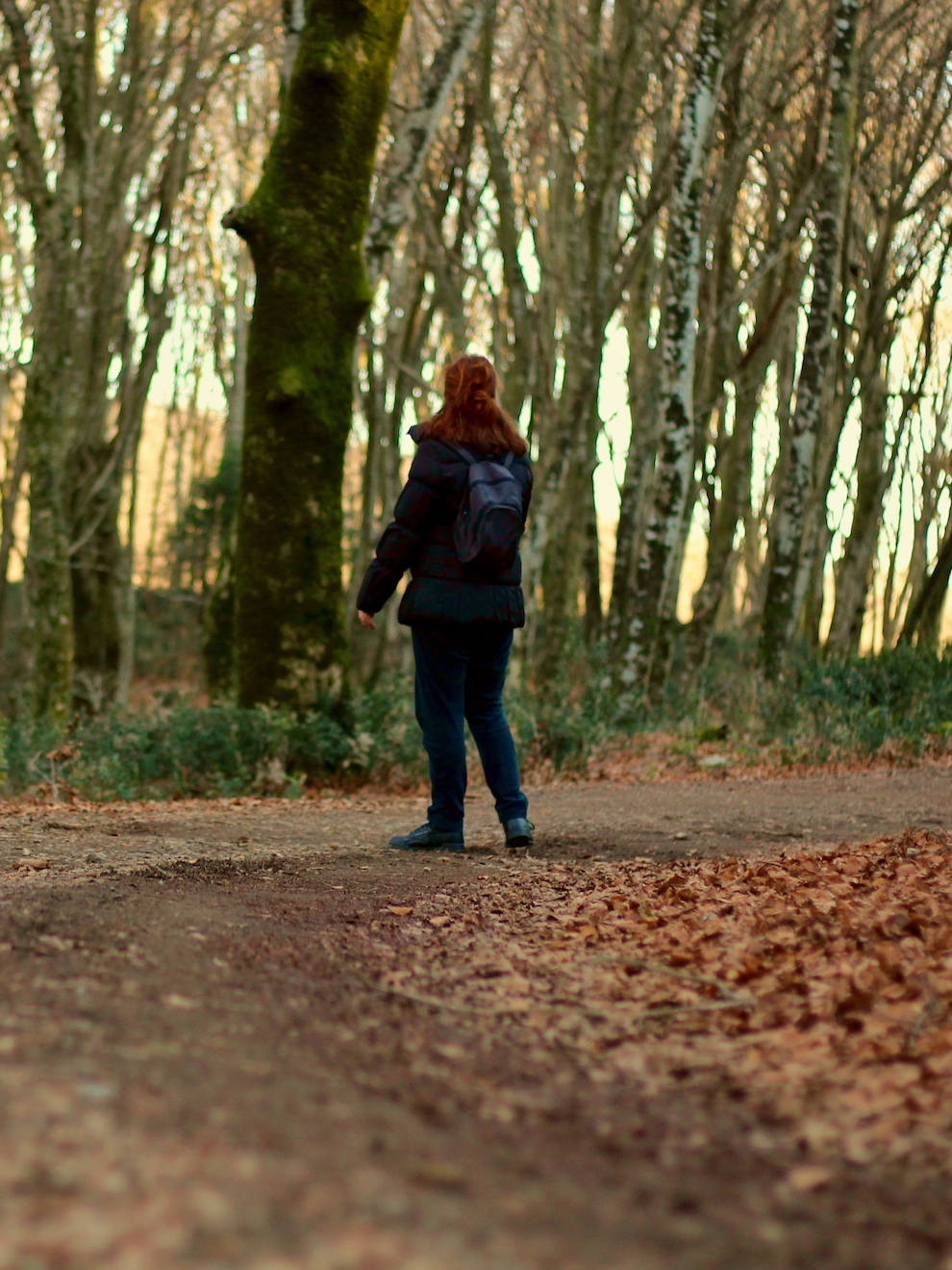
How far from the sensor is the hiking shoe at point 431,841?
241 inches

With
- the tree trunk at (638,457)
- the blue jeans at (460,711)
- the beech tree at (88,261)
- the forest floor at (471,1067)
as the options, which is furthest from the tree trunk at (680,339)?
the forest floor at (471,1067)

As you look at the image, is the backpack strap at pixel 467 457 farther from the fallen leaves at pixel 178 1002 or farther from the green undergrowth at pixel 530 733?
the fallen leaves at pixel 178 1002

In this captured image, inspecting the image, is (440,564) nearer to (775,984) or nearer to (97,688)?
(775,984)

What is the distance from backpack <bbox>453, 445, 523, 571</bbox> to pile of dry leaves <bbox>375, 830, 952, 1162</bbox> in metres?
1.44

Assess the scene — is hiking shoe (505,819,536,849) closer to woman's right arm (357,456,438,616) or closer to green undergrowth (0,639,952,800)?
woman's right arm (357,456,438,616)

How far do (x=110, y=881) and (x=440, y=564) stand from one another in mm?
2080

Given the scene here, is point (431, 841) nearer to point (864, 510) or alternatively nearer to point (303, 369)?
point (303, 369)

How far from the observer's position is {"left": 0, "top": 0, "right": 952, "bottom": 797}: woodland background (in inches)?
359

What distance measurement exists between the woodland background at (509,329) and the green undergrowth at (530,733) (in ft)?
0.12

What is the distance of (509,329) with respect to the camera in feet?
73.2

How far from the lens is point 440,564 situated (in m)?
5.91

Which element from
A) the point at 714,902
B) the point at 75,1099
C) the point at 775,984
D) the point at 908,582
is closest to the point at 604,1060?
the point at 775,984

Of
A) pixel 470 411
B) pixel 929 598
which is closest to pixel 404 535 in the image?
pixel 470 411

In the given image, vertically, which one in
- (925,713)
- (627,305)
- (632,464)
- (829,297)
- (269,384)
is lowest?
(925,713)
